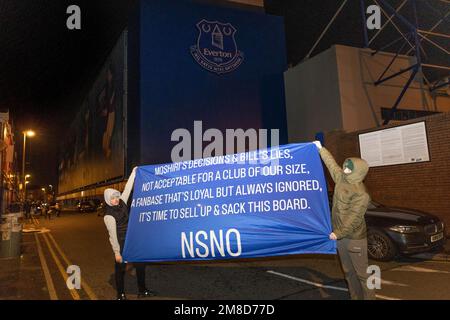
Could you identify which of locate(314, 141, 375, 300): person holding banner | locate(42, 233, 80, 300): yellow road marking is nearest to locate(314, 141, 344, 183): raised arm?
locate(314, 141, 375, 300): person holding banner

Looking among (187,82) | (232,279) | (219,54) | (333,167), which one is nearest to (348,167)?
(333,167)

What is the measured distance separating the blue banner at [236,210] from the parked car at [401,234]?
4.01 meters

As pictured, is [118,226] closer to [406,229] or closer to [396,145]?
[406,229]

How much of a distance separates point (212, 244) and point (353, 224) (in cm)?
186

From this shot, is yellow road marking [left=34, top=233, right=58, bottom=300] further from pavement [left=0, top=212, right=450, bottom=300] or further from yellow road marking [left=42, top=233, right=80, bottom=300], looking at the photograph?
yellow road marking [left=42, top=233, right=80, bottom=300]

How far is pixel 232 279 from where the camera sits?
6.88m

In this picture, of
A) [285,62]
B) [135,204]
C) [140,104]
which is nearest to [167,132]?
[140,104]

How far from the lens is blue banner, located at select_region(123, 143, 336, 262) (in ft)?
15.6

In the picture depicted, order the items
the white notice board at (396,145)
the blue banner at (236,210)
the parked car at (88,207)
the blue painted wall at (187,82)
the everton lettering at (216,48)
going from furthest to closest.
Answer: the parked car at (88,207)
the everton lettering at (216,48)
the blue painted wall at (187,82)
the white notice board at (396,145)
the blue banner at (236,210)

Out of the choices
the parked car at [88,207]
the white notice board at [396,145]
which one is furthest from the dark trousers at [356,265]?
the parked car at [88,207]

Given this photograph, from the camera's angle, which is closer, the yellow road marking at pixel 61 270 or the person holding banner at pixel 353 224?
the person holding banner at pixel 353 224

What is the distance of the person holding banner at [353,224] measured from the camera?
4.31m

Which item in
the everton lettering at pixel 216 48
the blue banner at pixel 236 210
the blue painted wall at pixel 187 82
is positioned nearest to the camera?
the blue banner at pixel 236 210

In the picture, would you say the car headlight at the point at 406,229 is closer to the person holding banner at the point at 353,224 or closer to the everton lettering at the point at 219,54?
the person holding banner at the point at 353,224
